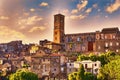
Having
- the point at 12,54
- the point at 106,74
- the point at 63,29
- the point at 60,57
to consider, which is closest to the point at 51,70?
the point at 60,57

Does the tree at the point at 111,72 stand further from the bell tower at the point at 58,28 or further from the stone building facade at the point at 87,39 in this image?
the bell tower at the point at 58,28

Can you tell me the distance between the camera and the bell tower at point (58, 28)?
297 ft

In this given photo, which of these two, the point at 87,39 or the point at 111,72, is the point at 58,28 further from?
the point at 111,72

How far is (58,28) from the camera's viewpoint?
3639 inches

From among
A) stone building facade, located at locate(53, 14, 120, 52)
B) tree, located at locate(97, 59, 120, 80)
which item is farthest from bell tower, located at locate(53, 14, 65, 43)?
tree, located at locate(97, 59, 120, 80)

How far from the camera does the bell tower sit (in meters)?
90.4

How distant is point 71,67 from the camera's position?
66.1 m

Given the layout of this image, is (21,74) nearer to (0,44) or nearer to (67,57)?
(67,57)

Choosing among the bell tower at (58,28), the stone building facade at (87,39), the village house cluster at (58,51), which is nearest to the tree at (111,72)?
the village house cluster at (58,51)

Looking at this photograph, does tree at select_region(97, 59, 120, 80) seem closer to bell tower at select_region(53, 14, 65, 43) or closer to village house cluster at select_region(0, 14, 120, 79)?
village house cluster at select_region(0, 14, 120, 79)

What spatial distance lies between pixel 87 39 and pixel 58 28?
1173 centimetres

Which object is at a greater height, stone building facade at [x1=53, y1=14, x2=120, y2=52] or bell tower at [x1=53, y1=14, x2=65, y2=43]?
bell tower at [x1=53, y1=14, x2=65, y2=43]

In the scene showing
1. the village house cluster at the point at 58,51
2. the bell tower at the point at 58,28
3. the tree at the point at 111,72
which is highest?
the bell tower at the point at 58,28

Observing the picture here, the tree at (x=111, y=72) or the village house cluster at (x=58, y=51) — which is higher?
the village house cluster at (x=58, y=51)
